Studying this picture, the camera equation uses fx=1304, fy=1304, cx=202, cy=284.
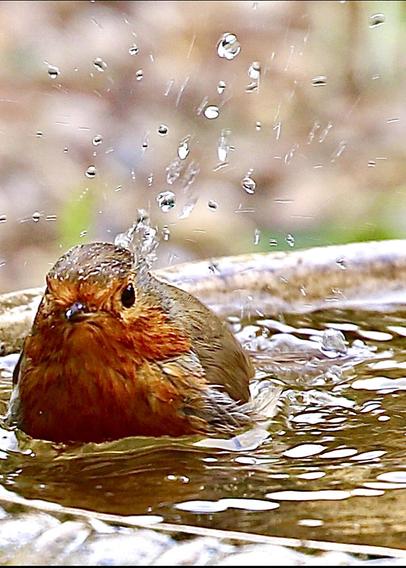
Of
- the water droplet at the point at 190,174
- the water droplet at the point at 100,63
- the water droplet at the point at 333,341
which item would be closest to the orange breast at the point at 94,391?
the water droplet at the point at 333,341

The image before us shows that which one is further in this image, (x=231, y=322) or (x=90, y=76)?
(x=90, y=76)

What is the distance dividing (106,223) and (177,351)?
10.9ft

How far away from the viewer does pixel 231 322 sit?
10.9 ft

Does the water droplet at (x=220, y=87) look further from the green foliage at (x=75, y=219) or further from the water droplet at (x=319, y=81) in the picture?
the green foliage at (x=75, y=219)

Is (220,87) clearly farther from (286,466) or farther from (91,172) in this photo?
(286,466)

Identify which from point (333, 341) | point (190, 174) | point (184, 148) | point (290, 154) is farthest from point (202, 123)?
point (333, 341)

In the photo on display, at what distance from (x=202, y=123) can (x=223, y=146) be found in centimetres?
56

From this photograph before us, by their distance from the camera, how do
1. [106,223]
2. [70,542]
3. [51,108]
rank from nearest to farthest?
[70,542]
[106,223]
[51,108]

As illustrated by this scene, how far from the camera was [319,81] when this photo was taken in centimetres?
687

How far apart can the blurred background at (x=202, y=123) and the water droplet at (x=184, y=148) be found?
10 millimetres

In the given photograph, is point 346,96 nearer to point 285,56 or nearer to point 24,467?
point 285,56

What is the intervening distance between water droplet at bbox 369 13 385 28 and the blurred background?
20mm

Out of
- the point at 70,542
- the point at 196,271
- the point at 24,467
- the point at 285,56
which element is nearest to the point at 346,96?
the point at 285,56

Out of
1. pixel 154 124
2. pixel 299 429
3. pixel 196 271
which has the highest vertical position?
pixel 154 124
